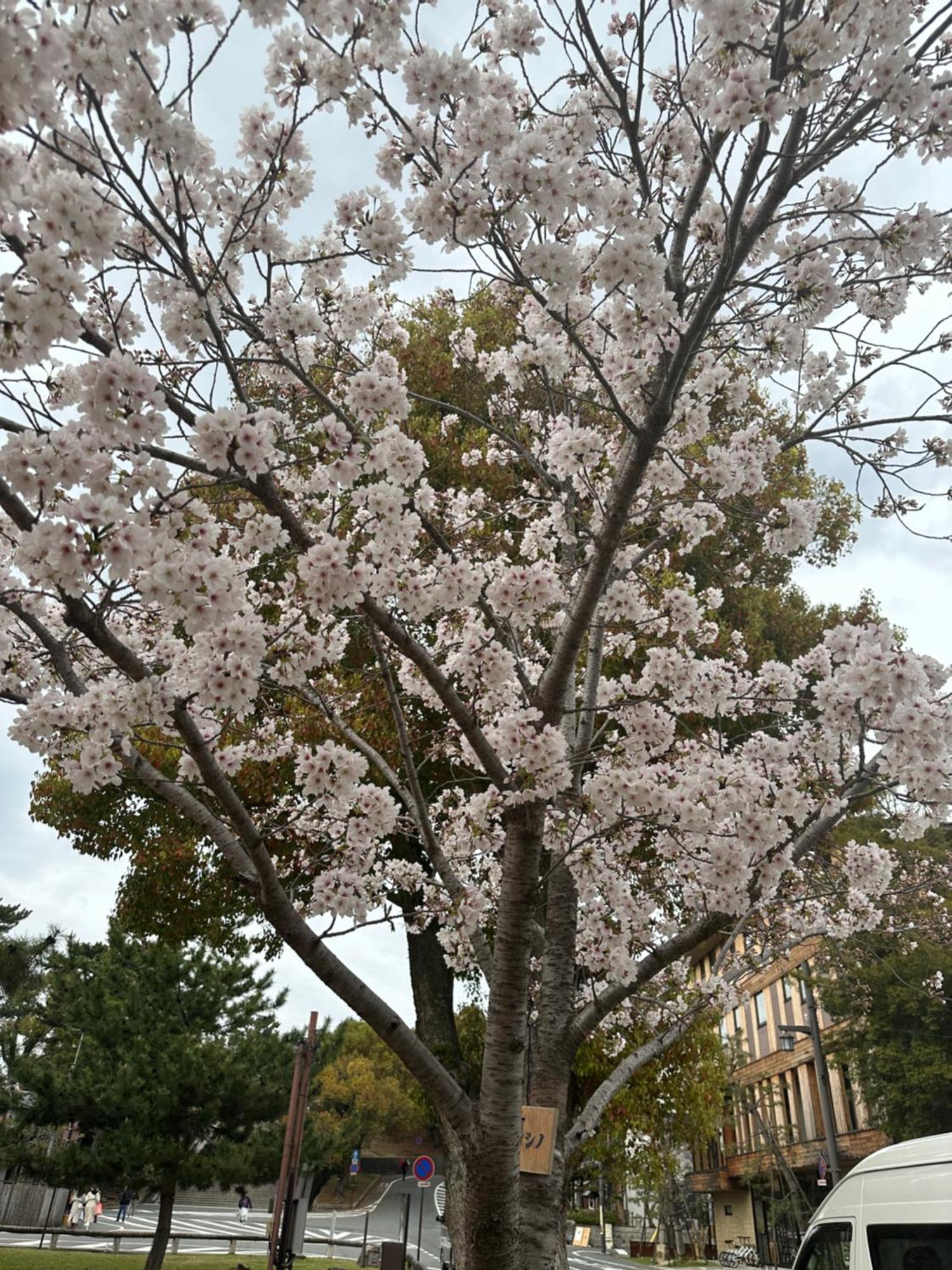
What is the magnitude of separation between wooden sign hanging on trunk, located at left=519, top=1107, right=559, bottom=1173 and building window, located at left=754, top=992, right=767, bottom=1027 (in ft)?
111

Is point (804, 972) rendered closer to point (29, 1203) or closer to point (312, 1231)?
point (312, 1231)

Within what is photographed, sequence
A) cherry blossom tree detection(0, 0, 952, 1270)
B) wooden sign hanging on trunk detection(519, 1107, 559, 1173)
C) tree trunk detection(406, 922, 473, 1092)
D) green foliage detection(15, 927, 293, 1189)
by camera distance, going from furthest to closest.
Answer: green foliage detection(15, 927, 293, 1189) → tree trunk detection(406, 922, 473, 1092) → wooden sign hanging on trunk detection(519, 1107, 559, 1173) → cherry blossom tree detection(0, 0, 952, 1270)

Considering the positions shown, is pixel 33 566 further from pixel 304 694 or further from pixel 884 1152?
pixel 884 1152

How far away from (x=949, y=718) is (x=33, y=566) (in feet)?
14.7

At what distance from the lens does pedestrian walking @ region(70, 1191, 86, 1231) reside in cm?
2492

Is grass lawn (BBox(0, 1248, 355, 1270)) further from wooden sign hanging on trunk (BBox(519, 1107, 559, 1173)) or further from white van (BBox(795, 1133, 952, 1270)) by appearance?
white van (BBox(795, 1133, 952, 1270))

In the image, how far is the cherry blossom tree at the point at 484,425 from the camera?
3207mm

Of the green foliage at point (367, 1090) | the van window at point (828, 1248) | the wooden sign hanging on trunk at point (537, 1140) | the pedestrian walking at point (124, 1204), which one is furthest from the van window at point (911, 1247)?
the green foliage at point (367, 1090)

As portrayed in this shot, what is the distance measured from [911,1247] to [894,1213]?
0.12 m

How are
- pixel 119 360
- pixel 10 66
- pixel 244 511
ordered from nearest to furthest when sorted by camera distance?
pixel 10 66, pixel 119 360, pixel 244 511

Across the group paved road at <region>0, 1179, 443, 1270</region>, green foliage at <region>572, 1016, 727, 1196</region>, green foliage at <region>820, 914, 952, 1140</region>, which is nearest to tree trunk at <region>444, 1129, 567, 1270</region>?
green foliage at <region>572, 1016, 727, 1196</region>

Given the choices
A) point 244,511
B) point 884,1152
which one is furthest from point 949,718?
point 244,511

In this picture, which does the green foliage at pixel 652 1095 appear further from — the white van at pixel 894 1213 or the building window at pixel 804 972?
the white van at pixel 894 1213

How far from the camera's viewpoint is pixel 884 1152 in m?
4.00
